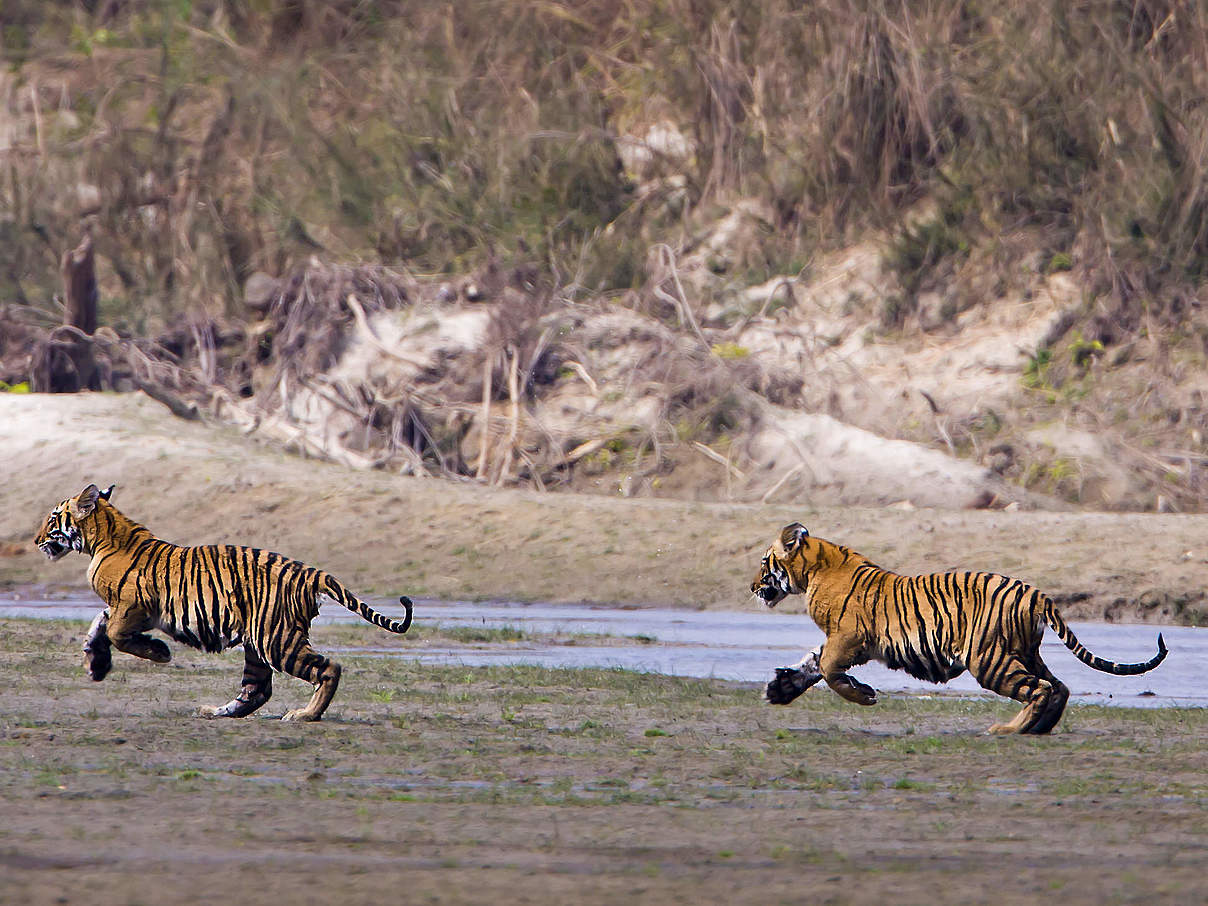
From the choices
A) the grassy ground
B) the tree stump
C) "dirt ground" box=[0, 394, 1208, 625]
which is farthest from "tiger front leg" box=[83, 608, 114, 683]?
the tree stump

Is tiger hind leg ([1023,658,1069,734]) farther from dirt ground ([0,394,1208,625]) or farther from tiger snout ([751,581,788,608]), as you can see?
dirt ground ([0,394,1208,625])

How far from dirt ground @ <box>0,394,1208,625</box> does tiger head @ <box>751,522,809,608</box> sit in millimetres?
5904

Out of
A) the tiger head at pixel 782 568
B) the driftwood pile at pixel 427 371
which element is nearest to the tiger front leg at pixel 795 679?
the tiger head at pixel 782 568

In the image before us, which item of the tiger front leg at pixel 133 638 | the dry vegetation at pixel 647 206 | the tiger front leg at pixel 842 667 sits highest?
the dry vegetation at pixel 647 206

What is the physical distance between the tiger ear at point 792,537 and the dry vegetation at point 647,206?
9.51 metres

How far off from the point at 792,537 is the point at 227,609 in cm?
260

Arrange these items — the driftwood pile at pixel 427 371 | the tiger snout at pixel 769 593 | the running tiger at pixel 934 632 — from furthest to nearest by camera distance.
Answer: the driftwood pile at pixel 427 371 < the tiger snout at pixel 769 593 < the running tiger at pixel 934 632

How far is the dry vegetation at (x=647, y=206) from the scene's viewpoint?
20.0 metres

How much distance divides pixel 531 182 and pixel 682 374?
5.45 m

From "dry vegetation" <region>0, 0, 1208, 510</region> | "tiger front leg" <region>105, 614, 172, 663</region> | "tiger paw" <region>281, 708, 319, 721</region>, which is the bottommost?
"tiger paw" <region>281, 708, 319, 721</region>

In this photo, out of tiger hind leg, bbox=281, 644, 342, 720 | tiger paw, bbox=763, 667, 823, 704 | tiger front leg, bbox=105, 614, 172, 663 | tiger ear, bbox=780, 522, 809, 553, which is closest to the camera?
tiger hind leg, bbox=281, 644, 342, 720

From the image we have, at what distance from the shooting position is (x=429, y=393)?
2009cm

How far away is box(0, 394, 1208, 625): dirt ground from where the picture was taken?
50.3 feet

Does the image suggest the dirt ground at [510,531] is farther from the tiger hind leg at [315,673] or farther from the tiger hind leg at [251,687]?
the tiger hind leg at [315,673]
